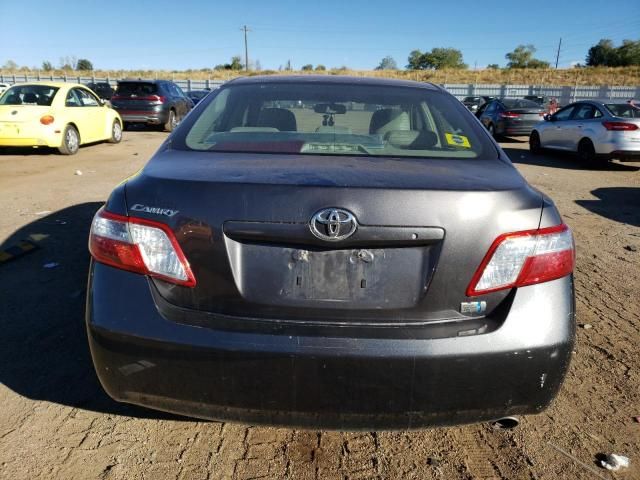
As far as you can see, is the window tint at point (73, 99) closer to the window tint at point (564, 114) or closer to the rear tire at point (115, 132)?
the rear tire at point (115, 132)

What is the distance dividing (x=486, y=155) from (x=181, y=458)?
75.8 inches

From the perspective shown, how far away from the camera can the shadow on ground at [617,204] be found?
22.4 feet

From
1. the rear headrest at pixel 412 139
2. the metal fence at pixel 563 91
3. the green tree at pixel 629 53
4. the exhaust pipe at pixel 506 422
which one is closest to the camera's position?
the exhaust pipe at pixel 506 422

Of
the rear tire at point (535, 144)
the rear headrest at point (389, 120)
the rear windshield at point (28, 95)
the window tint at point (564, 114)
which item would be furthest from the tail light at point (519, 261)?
the rear tire at point (535, 144)

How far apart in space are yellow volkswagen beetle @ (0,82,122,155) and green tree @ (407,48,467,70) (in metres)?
83.6

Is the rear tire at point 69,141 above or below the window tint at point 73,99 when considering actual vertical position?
below

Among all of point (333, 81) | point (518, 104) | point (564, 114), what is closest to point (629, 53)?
point (518, 104)

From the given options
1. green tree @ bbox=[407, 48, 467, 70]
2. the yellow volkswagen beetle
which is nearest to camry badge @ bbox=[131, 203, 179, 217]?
the yellow volkswagen beetle

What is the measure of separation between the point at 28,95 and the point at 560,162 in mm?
12394

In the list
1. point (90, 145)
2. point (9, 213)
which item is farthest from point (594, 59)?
point (9, 213)

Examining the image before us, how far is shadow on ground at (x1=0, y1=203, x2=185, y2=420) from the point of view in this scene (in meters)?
2.62

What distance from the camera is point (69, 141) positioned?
11.0m

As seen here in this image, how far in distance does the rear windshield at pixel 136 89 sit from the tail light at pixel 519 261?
1639 cm

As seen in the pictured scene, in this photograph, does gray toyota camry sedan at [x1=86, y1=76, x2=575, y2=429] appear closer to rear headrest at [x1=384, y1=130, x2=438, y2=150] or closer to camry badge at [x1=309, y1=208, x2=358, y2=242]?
camry badge at [x1=309, y1=208, x2=358, y2=242]
